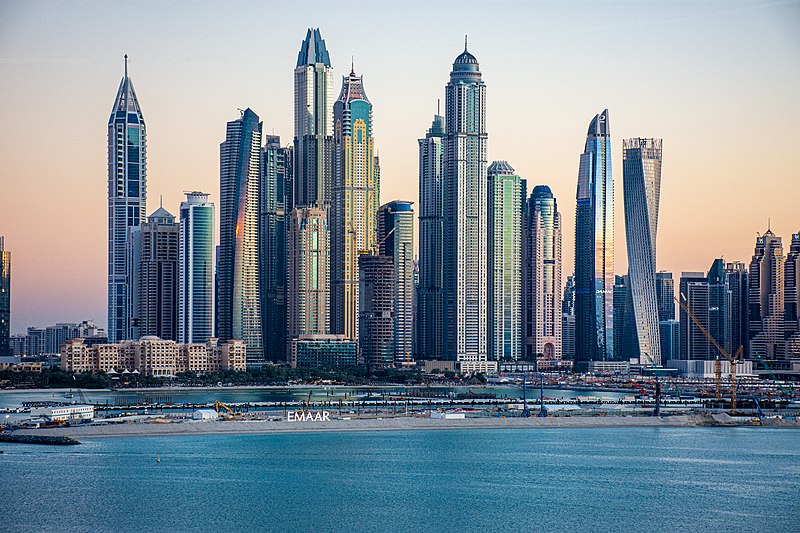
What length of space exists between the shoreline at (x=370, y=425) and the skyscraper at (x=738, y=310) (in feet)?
224

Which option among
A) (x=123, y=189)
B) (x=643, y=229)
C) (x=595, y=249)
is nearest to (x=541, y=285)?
(x=595, y=249)

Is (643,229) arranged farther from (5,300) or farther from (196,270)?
(5,300)

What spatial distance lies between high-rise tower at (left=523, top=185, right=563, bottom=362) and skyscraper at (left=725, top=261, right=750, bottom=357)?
16.2 metres

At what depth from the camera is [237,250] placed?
118 metres

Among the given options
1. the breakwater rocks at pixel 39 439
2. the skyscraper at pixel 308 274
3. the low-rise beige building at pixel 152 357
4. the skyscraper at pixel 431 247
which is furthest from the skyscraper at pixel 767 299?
the breakwater rocks at pixel 39 439

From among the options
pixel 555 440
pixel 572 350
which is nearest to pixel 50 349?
pixel 572 350

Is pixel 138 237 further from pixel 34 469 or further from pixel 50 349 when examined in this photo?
pixel 34 469

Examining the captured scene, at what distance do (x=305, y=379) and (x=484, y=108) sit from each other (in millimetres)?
29938

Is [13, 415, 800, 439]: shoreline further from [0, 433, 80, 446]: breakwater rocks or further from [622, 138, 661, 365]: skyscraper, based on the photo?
[622, 138, 661, 365]: skyscraper

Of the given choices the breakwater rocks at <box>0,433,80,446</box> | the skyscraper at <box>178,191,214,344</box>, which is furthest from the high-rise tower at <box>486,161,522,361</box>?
the breakwater rocks at <box>0,433,80,446</box>

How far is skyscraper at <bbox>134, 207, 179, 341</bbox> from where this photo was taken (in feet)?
393

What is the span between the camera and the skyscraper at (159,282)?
120 m

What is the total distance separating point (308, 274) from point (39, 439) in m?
66.9

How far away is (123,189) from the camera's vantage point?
408ft
